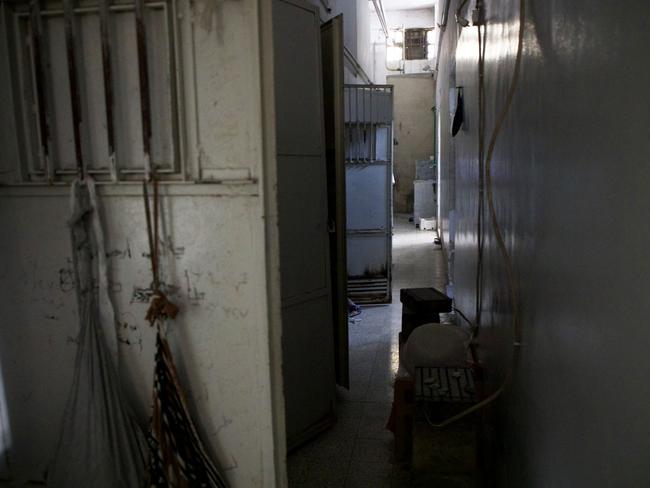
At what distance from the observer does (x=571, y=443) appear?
4.41ft

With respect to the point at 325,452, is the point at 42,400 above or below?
above

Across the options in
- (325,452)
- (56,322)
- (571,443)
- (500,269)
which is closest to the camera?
(571,443)

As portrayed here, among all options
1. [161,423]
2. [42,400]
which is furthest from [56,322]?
[161,423]

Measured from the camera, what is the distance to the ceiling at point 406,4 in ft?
46.4

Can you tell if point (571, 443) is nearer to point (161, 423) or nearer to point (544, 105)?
point (544, 105)

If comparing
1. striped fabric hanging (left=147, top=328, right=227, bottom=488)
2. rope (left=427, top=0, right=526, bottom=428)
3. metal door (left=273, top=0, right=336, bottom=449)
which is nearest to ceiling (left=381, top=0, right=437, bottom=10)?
metal door (left=273, top=0, right=336, bottom=449)

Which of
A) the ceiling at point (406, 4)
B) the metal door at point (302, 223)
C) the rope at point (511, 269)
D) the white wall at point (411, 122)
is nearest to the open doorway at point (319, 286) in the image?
the metal door at point (302, 223)

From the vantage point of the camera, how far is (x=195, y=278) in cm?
169

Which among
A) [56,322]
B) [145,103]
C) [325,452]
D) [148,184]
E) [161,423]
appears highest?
[145,103]

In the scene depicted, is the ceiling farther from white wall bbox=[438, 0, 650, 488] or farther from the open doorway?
white wall bbox=[438, 0, 650, 488]

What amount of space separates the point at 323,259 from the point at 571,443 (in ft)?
6.70

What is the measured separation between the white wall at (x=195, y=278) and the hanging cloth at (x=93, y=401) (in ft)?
0.18

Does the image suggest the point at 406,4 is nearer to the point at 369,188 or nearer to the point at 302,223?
the point at 369,188

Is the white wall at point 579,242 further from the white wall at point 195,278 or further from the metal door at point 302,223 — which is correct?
the metal door at point 302,223
